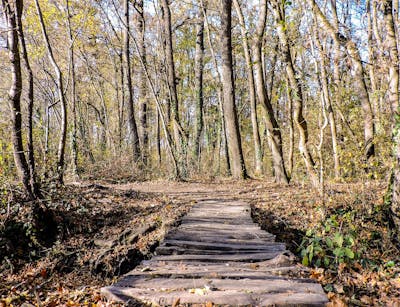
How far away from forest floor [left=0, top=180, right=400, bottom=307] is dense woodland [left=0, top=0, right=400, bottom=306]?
0.34 m

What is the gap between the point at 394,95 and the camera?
6.95 m

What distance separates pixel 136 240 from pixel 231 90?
738 centimetres

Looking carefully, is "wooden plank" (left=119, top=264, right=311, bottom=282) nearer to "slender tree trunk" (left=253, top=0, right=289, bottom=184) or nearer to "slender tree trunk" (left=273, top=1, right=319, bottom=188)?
"slender tree trunk" (left=273, top=1, right=319, bottom=188)

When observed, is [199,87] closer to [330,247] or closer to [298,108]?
[298,108]

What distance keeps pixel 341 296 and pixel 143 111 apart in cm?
1409

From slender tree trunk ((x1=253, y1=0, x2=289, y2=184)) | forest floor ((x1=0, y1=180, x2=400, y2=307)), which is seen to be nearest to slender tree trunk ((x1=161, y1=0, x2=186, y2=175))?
slender tree trunk ((x1=253, y1=0, x2=289, y2=184))

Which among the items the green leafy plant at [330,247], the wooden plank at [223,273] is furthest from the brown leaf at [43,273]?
the green leafy plant at [330,247]

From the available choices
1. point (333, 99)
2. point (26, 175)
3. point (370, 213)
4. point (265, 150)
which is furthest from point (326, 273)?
point (265, 150)

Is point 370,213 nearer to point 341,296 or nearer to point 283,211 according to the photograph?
point 283,211

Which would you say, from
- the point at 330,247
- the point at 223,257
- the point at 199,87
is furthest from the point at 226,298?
the point at 199,87

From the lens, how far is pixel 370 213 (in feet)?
18.6

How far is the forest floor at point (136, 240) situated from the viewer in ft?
11.6

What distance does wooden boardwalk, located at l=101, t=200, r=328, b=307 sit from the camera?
2668 millimetres

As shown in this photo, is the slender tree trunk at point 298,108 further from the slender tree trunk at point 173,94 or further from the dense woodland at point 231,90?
the slender tree trunk at point 173,94
